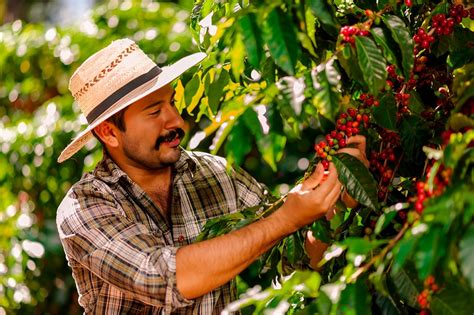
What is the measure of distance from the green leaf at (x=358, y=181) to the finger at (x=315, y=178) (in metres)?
0.10

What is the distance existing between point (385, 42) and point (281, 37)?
30 cm

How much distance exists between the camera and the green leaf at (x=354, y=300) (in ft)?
5.21

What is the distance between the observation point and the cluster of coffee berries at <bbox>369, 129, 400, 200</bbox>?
7.09 feet

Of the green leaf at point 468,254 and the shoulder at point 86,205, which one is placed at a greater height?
the green leaf at point 468,254

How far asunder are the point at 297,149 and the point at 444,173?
3.62 metres

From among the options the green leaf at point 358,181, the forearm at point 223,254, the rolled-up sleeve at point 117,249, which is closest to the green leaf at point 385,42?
the green leaf at point 358,181

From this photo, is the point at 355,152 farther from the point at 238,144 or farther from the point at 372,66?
the point at 238,144

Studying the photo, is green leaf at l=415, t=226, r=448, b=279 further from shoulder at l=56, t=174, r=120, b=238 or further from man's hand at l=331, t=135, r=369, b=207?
shoulder at l=56, t=174, r=120, b=238

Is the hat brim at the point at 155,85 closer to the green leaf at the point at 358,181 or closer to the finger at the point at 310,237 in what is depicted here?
the finger at the point at 310,237

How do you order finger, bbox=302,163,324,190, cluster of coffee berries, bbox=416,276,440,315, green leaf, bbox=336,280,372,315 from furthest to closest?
finger, bbox=302,163,324,190 → cluster of coffee berries, bbox=416,276,440,315 → green leaf, bbox=336,280,372,315

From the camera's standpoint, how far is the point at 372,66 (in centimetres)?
186

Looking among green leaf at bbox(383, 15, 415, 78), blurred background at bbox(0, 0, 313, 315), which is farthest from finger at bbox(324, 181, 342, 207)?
blurred background at bbox(0, 0, 313, 315)

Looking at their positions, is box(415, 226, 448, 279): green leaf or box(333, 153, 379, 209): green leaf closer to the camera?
box(415, 226, 448, 279): green leaf

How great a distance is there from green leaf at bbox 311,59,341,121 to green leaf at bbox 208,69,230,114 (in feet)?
1.46
